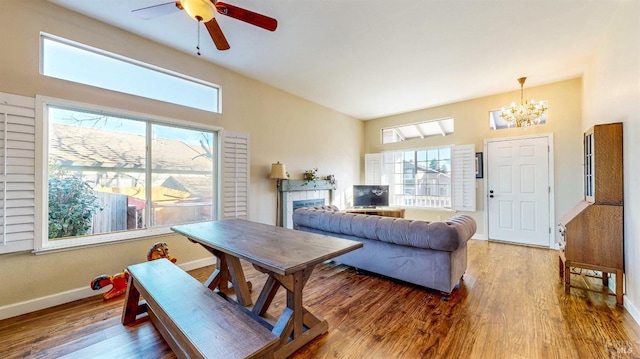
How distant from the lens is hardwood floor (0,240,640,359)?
5.57ft

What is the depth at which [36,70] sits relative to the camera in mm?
2295

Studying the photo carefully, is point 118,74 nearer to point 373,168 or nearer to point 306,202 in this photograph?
point 306,202

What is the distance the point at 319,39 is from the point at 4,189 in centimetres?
332

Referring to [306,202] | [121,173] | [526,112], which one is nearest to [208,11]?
[121,173]

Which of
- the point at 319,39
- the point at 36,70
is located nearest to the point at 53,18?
the point at 36,70

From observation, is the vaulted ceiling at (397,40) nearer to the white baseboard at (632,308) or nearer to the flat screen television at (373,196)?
the flat screen television at (373,196)

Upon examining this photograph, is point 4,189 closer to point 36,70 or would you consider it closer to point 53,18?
point 36,70

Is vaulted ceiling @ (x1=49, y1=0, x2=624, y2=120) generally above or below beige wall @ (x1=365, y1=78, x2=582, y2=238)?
above

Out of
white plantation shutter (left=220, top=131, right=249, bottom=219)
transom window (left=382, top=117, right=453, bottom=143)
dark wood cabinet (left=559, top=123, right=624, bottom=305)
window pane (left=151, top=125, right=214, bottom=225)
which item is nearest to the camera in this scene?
dark wood cabinet (left=559, top=123, right=624, bottom=305)

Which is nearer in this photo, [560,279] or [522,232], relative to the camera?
[560,279]

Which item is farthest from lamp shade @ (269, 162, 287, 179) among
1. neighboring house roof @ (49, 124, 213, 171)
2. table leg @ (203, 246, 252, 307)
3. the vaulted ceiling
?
table leg @ (203, 246, 252, 307)

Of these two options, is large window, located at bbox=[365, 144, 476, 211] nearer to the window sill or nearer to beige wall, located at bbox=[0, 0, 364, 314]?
beige wall, located at bbox=[0, 0, 364, 314]

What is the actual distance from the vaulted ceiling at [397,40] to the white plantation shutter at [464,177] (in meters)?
1.25

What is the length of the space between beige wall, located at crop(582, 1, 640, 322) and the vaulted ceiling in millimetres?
261
